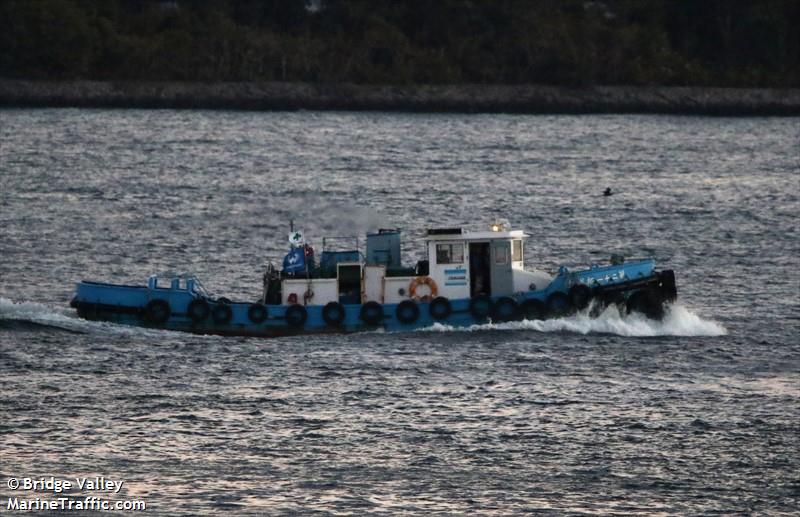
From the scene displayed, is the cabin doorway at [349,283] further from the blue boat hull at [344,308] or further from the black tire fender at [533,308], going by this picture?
the black tire fender at [533,308]

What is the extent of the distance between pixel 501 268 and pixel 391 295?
2731 mm

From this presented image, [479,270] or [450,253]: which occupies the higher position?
[450,253]

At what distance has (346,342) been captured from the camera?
44125 mm

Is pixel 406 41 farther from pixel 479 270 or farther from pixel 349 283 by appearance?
pixel 349 283

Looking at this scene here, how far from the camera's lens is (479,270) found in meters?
45.3

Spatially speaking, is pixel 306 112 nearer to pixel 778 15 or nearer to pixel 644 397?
pixel 778 15

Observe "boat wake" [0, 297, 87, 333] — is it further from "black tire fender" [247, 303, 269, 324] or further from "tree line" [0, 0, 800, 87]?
"tree line" [0, 0, 800, 87]

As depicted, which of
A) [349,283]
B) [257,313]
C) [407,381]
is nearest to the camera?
[407,381]

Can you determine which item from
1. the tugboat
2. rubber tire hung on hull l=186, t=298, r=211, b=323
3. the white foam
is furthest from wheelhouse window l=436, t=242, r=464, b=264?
the white foam

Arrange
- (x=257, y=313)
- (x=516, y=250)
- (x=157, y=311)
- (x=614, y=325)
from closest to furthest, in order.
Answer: (x=257, y=313)
(x=157, y=311)
(x=614, y=325)
(x=516, y=250)

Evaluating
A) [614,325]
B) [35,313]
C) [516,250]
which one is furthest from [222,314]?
[614,325]

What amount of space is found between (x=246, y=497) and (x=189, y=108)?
337ft

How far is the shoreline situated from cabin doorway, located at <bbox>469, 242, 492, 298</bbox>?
8898cm

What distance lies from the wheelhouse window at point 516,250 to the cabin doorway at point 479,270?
2.71 feet
